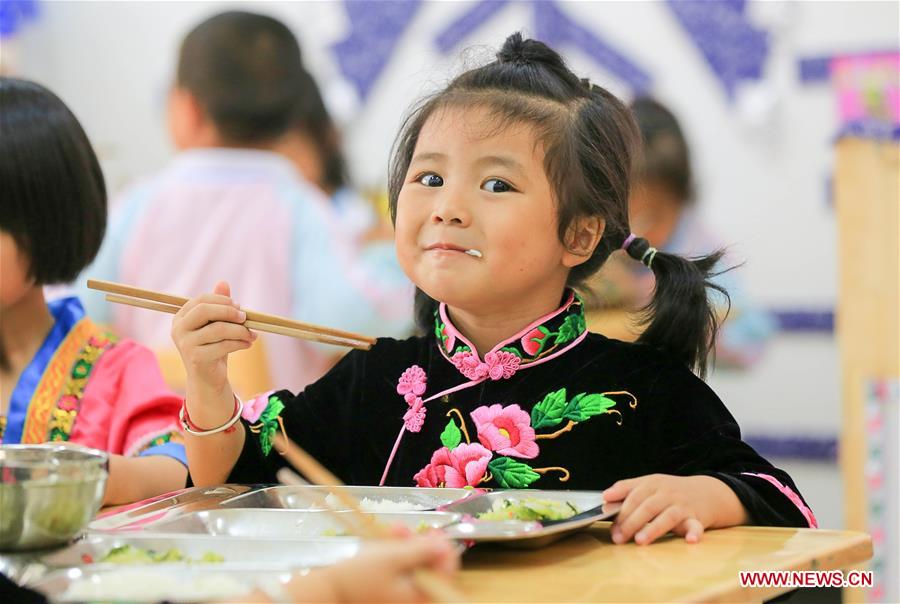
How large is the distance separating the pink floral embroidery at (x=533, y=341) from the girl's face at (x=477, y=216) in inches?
1.7

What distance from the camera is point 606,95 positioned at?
4.75ft

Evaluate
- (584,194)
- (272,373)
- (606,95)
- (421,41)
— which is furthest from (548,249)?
(421,41)

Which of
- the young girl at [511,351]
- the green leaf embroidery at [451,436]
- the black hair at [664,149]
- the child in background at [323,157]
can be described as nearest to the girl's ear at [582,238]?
the young girl at [511,351]

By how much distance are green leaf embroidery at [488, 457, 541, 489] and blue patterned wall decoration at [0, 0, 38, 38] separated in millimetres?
4177

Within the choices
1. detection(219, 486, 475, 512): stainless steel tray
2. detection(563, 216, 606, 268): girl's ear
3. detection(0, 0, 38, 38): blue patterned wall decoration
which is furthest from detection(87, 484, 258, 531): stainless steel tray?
detection(0, 0, 38, 38): blue patterned wall decoration

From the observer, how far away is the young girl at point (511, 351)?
1.26m

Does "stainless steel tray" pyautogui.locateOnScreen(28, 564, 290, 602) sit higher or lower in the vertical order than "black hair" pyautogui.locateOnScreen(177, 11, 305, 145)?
lower

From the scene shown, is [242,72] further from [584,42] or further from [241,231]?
[584,42]

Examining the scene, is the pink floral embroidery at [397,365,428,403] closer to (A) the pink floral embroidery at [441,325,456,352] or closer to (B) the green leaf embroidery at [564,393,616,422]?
(A) the pink floral embroidery at [441,325,456,352]

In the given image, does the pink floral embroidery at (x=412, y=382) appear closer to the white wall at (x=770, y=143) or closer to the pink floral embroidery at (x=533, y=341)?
the pink floral embroidery at (x=533, y=341)

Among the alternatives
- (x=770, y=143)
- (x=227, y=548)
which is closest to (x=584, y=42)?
(x=770, y=143)

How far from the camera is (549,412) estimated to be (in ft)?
4.23

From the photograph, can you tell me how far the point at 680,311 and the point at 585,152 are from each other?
8.5 inches

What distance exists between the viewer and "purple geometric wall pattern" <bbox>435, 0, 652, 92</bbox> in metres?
4.09
